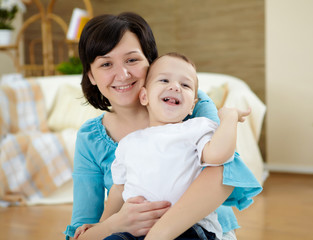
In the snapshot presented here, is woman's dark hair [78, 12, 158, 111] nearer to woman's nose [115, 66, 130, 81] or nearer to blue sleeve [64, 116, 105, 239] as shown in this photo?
woman's nose [115, 66, 130, 81]

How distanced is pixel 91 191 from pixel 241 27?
345 cm

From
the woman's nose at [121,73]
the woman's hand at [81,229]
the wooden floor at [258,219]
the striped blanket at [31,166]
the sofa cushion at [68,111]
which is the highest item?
the woman's nose at [121,73]

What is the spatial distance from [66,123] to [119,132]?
233 cm

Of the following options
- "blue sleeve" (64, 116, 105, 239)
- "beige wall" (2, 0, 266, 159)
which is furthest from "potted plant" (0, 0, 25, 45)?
"blue sleeve" (64, 116, 105, 239)

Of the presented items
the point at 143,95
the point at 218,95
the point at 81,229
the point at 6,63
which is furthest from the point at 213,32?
the point at 81,229

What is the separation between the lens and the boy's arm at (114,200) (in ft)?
3.67

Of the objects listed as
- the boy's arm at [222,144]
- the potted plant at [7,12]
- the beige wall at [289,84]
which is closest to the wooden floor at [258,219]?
the beige wall at [289,84]

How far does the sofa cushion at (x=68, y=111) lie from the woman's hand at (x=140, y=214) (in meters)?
2.42

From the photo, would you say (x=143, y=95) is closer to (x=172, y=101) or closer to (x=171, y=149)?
(x=172, y=101)

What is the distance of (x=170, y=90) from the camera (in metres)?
1.08

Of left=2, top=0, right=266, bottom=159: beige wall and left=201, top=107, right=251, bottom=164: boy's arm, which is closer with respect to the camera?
left=201, top=107, right=251, bottom=164: boy's arm

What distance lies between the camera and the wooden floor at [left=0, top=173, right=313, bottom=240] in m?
2.34

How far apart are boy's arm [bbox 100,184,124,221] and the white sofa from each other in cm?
200

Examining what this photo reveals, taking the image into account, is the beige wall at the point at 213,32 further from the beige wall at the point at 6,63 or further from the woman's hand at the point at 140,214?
the woman's hand at the point at 140,214
